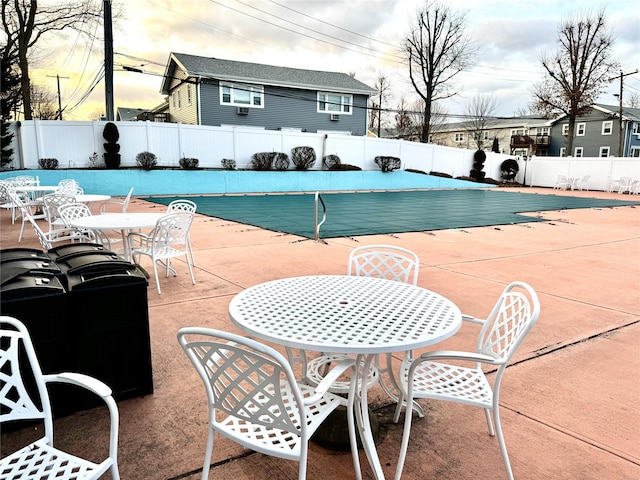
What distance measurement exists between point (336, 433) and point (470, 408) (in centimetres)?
87

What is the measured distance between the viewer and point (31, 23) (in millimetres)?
19016

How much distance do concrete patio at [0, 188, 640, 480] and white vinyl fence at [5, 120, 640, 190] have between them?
12875 millimetres

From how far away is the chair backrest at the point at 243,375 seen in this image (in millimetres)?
1379

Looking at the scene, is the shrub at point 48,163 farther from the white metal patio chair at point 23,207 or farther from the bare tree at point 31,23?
the white metal patio chair at point 23,207

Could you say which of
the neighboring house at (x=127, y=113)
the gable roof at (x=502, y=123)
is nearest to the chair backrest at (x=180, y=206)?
the neighboring house at (x=127, y=113)

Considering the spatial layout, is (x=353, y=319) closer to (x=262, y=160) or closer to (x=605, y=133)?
(x=262, y=160)

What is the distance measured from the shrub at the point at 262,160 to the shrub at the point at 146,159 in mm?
4343

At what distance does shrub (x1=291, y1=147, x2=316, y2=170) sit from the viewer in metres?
20.2

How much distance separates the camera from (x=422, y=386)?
1986 millimetres

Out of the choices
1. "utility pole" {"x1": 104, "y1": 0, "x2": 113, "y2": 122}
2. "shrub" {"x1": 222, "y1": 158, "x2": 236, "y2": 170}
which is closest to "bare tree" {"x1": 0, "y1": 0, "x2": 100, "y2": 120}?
"utility pole" {"x1": 104, "y1": 0, "x2": 113, "y2": 122}

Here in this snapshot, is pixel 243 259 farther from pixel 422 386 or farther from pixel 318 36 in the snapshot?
pixel 318 36

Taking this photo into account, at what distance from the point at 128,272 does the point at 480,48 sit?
31.5 m

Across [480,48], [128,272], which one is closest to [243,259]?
[128,272]

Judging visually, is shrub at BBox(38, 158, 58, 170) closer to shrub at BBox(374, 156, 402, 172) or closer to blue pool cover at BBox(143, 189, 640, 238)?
blue pool cover at BBox(143, 189, 640, 238)
